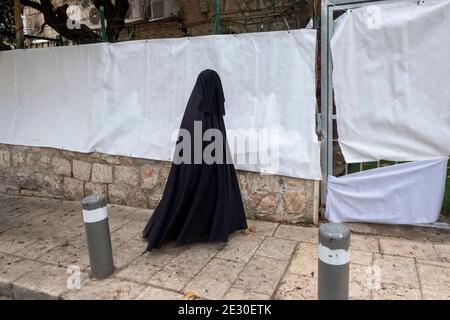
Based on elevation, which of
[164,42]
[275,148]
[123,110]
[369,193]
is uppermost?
[164,42]

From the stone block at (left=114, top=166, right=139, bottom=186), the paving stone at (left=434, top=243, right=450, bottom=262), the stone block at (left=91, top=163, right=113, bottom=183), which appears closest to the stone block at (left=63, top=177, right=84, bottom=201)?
the stone block at (left=91, top=163, right=113, bottom=183)

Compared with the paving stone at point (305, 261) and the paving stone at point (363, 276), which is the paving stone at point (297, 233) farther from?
the paving stone at point (363, 276)

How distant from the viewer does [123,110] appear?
503cm

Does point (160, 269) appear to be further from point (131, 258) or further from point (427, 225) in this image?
point (427, 225)

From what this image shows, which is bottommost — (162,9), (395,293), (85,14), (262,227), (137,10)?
(395,293)

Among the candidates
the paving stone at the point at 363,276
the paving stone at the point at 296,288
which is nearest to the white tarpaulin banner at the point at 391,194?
the paving stone at the point at 363,276

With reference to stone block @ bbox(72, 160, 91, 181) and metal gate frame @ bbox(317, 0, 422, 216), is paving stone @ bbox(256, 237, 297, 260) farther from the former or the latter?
stone block @ bbox(72, 160, 91, 181)

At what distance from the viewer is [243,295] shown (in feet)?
9.82

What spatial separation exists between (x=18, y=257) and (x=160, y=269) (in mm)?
1602

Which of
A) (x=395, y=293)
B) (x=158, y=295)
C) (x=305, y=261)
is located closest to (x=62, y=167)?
(x=158, y=295)

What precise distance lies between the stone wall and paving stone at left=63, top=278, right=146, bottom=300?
1799mm

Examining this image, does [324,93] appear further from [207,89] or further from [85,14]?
[85,14]

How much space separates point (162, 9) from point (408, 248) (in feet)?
24.1
